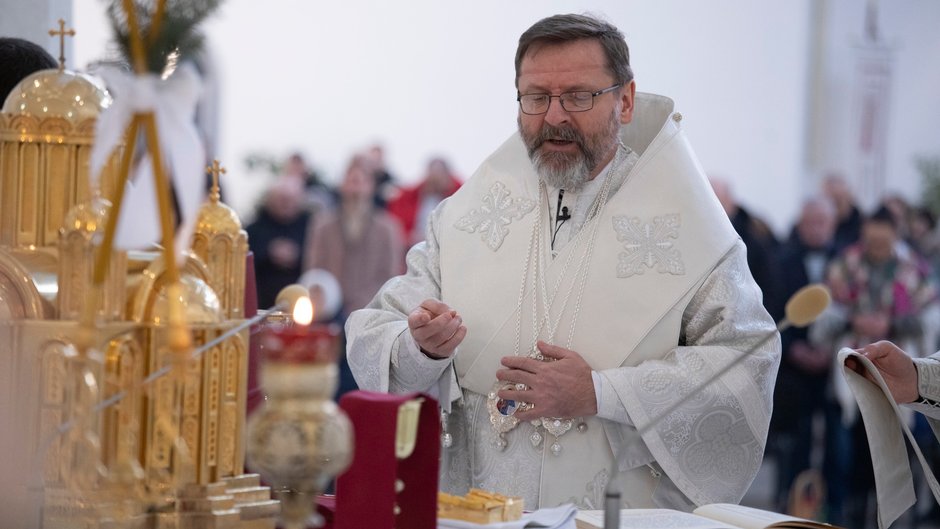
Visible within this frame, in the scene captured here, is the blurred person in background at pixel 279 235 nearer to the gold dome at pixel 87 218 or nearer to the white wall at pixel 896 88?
the gold dome at pixel 87 218

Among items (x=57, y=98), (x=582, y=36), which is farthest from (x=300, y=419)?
(x=582, y=36)

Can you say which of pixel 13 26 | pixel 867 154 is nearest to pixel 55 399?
pixel 13 26

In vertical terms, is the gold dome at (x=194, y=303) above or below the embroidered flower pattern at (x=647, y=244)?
below

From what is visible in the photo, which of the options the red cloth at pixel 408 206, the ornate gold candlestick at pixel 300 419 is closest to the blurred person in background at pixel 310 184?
the red cloth at pixel 408 206

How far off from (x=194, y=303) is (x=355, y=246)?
5.72 m

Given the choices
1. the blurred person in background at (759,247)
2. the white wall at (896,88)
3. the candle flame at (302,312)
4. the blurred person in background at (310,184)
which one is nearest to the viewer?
the candle flame at (302,312)

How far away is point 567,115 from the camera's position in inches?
140

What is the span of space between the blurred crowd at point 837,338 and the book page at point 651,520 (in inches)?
199

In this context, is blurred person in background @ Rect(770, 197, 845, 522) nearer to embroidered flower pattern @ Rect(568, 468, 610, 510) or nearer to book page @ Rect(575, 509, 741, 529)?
embroidered flower pattern @ Rect(568, 468, 610, 510)

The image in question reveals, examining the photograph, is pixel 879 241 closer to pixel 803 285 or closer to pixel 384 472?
pixel 803 285

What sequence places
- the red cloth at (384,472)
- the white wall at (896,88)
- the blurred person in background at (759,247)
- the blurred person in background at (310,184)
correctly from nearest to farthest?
the red cloth at (384,472) → the blurred person in background at (759,247) → the blurred person in background at (310,184) → the white wall at (896,88)

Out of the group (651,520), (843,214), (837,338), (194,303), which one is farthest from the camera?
(843,214)

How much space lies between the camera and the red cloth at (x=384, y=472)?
2172mm

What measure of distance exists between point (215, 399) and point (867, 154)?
11.9m
